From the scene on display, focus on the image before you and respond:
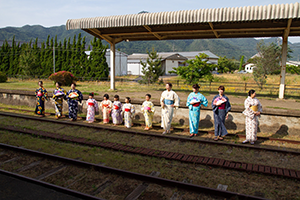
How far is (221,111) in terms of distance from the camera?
853 cm

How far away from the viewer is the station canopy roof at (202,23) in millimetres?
12019

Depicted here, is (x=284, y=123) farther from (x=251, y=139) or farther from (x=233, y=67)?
(x=233, y=67)

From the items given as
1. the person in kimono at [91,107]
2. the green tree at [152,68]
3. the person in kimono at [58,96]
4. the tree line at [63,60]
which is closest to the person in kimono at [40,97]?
the person in kimono at [58,96]

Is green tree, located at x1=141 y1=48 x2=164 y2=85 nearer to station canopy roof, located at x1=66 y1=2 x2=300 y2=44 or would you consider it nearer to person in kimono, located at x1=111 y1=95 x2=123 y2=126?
station canopy roof, located at x1=66 y1=2 x2=300 y2=44

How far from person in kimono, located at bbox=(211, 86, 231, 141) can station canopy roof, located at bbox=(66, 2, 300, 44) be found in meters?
5.84

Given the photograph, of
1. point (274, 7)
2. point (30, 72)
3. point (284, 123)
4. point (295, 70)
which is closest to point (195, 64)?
point (274, 7)

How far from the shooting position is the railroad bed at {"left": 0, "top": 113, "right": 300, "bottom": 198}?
5.96 metres

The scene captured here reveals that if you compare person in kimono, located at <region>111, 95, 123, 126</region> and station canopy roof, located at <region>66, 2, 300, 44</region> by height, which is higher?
station canopy roof, located at <region>66, 2, 300, 44</region>

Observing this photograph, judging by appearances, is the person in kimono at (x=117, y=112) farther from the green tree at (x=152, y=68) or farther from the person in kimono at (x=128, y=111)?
the green tree at (x=152, y=68)

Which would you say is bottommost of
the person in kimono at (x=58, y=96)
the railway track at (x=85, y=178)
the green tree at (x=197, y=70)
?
the railway track at (x=85, y=178)

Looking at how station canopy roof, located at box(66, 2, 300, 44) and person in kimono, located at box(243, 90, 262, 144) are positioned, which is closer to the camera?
person in kimono, located at box(243, 90, 262, 144)

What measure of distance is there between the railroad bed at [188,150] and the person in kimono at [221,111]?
0.64 m

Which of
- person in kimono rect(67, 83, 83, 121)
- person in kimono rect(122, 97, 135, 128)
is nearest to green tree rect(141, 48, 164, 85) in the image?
person in kimono rect(67, 83, 83, 121)

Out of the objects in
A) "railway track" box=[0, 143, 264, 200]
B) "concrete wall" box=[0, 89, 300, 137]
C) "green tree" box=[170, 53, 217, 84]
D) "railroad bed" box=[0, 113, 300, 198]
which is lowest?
"railway track" box=[0, 143, 264, 200]
